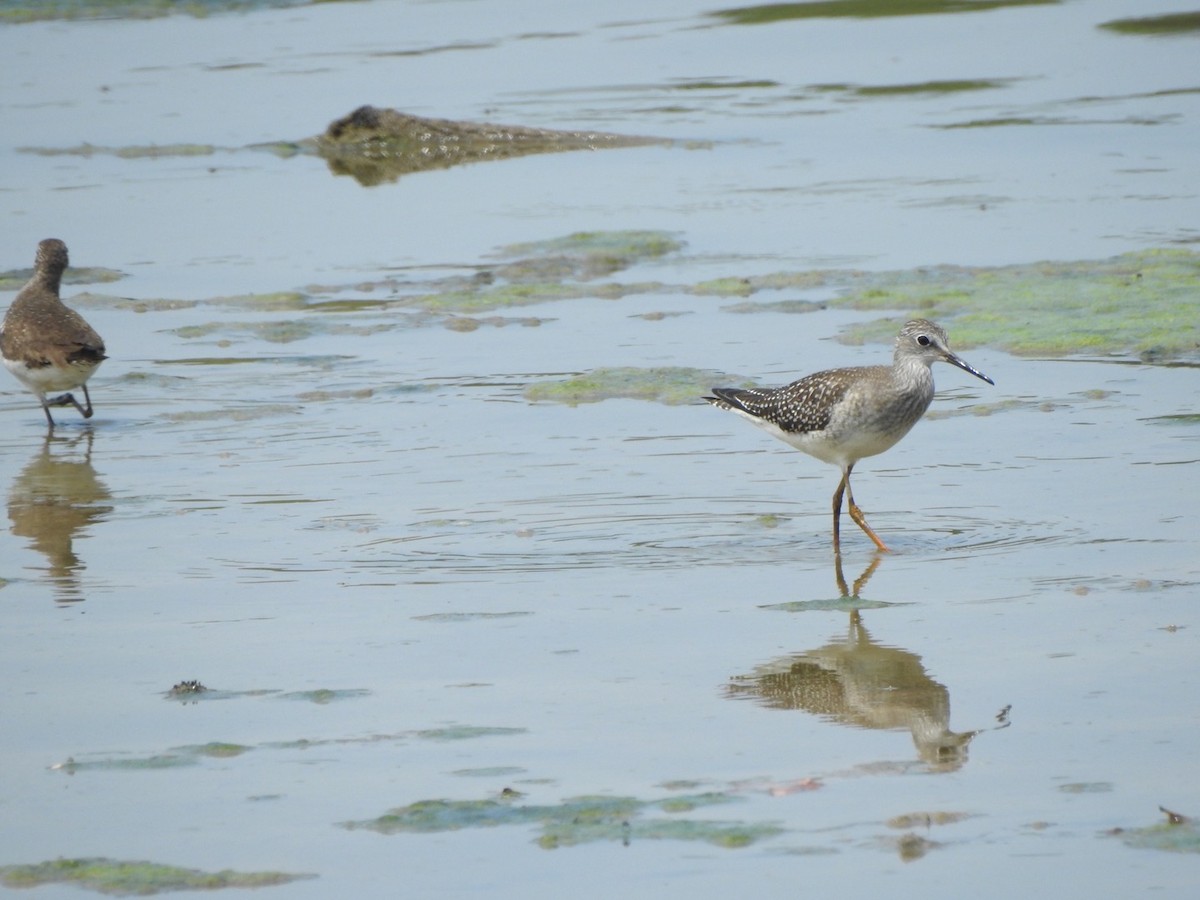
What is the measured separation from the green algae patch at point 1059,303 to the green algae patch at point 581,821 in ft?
22.6

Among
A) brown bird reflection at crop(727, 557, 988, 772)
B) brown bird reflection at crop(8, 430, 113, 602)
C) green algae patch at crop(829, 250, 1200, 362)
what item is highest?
green algae patch at crop(829, 250, 1200, 362)

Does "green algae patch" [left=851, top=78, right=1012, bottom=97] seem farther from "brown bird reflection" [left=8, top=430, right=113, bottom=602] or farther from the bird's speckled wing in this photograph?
"brown bird reflection" [left=8, top=430, right=113, bottom=602]

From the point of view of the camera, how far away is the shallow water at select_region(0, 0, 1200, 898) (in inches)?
234

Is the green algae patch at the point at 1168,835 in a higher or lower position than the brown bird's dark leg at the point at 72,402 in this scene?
lower

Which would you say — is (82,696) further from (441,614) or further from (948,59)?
(948,59)

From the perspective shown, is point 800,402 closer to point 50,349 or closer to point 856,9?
point 50,349

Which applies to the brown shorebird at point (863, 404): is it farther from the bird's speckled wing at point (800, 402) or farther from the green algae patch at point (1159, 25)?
the green algae patch at point (1159, 25)

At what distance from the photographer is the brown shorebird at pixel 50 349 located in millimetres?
11945

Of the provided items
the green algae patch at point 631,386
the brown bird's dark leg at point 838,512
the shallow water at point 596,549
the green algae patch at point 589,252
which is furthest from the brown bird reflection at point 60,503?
the green algae patch at point 589,252

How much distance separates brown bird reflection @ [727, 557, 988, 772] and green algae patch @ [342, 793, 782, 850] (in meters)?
0.88

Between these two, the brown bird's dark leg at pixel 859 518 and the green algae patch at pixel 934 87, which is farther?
the green algae patch at pixel 934 87

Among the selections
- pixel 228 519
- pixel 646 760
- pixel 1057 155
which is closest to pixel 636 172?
pixel 1057 155

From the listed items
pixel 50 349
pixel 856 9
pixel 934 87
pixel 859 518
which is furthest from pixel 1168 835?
pixel 856 9

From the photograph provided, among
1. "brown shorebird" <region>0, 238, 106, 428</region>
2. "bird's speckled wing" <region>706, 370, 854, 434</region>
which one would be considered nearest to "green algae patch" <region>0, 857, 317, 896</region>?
"bird's speckled wing" <region>706, 370, 854, 434</region>
